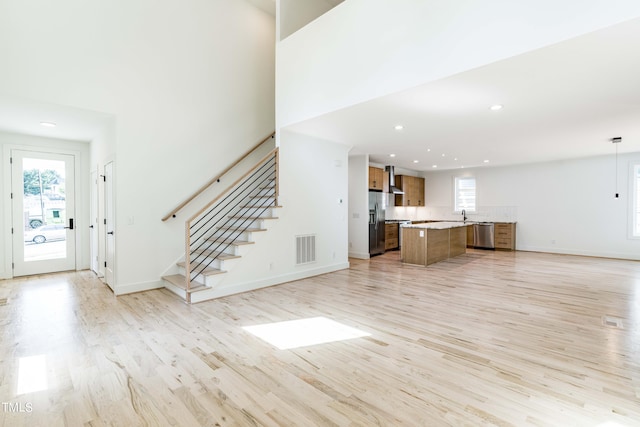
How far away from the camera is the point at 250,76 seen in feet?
20.2

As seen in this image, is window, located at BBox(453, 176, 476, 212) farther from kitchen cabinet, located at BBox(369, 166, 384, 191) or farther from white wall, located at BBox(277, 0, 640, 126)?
white wall, located at BBox(277, 0, 640, 126)

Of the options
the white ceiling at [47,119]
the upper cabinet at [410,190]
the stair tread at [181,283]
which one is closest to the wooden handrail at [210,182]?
the stair tread at [181,283]

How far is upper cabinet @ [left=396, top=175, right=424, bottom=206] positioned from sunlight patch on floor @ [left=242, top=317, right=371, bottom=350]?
7.11 meters

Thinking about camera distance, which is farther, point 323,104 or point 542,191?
point 542,191

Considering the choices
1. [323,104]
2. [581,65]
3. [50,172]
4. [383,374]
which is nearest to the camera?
[383,374]

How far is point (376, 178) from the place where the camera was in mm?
8344

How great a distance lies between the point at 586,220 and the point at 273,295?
861 cm

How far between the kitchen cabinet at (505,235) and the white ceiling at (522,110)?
104 inches

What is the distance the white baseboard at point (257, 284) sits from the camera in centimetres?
431

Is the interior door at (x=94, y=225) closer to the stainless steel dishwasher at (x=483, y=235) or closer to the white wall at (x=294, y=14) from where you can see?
the white wall at (x=294, y=14)

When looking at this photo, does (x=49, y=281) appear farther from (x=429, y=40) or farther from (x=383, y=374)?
(x=429, y=40)

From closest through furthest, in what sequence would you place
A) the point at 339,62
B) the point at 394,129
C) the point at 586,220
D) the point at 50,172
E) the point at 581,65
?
the point at 581,65 → the point at 339,62 → the point at 394,129 → the point at 50,172 → the point at 586,220

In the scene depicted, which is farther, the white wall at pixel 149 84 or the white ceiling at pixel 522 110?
the white wall at pixel 149 84

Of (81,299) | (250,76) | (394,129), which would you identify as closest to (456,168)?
(394,129)
